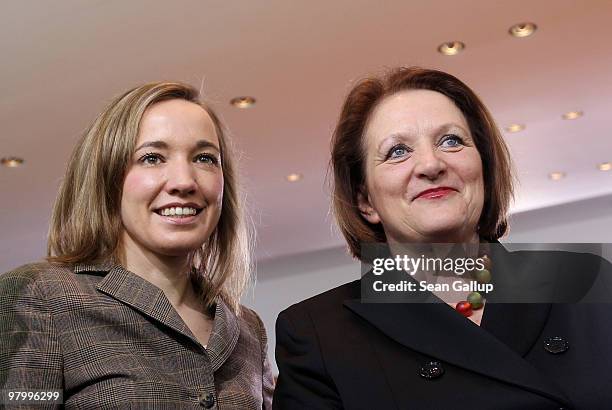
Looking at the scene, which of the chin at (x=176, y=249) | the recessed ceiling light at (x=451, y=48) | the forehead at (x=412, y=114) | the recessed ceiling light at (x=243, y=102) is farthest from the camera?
the recessed ceiling light at (x=243, y=102)

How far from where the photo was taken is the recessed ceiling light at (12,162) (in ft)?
20.2

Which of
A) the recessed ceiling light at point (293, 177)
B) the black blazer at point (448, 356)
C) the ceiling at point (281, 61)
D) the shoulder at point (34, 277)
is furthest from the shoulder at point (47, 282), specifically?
the recessed ceiling light at point (293, 177)

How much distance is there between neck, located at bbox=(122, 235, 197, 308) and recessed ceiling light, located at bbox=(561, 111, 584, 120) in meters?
4.82

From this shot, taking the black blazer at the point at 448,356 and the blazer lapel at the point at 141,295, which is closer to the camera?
the black blazer at the point at 448,356

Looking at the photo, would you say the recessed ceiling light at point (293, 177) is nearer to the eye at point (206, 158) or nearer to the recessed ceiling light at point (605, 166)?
the recessed ceiling light at point (605, 166)

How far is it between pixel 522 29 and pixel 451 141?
129 inches

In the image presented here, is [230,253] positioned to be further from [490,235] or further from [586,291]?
[586,291]

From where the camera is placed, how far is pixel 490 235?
5.88ft

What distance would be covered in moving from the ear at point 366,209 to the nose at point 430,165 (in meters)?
0.20

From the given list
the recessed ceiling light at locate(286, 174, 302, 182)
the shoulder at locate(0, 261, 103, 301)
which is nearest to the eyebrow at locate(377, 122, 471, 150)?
the shoulder at locate(0, 261, 103, 301)

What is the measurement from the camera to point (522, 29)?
187 inches

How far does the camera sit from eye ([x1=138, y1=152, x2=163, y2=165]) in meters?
1.85

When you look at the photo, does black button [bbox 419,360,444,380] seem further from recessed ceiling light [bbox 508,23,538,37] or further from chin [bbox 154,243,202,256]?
recessed ceiling light [bbox 508,23,538,37]

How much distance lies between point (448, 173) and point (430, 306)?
9.6 inches
